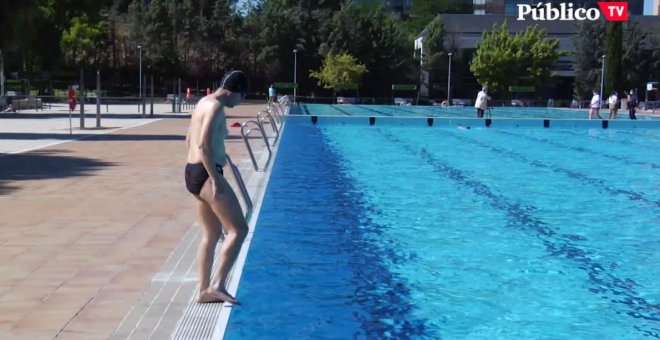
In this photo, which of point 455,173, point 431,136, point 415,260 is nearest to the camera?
point 415,260

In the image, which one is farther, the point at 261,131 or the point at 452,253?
the point at 261,131

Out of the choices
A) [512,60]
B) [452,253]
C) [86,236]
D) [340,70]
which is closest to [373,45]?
[340,70]

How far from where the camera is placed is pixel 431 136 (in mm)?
22172

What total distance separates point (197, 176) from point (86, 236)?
2731mm

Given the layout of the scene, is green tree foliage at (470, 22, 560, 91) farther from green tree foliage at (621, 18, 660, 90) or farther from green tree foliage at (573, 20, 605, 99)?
green tree foliage at (621, 18, 660, 90)

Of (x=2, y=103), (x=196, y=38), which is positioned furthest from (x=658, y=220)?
(x=196, y=38)

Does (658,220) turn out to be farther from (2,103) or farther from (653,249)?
(2,103)

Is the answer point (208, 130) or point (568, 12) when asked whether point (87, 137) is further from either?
point (568, 12)

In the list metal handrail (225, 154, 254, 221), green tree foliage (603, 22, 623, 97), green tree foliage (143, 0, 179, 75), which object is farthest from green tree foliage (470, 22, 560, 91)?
metal handrail (225, 154, 254, 221)

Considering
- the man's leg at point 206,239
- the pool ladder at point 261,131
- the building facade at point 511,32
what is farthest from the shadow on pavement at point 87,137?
the building facade at point 511,32

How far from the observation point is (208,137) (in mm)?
4309

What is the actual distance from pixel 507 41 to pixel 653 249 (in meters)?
55.5

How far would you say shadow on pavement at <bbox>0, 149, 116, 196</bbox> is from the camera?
1062 cm

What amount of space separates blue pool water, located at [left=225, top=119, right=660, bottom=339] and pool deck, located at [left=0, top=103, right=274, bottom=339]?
789mm
